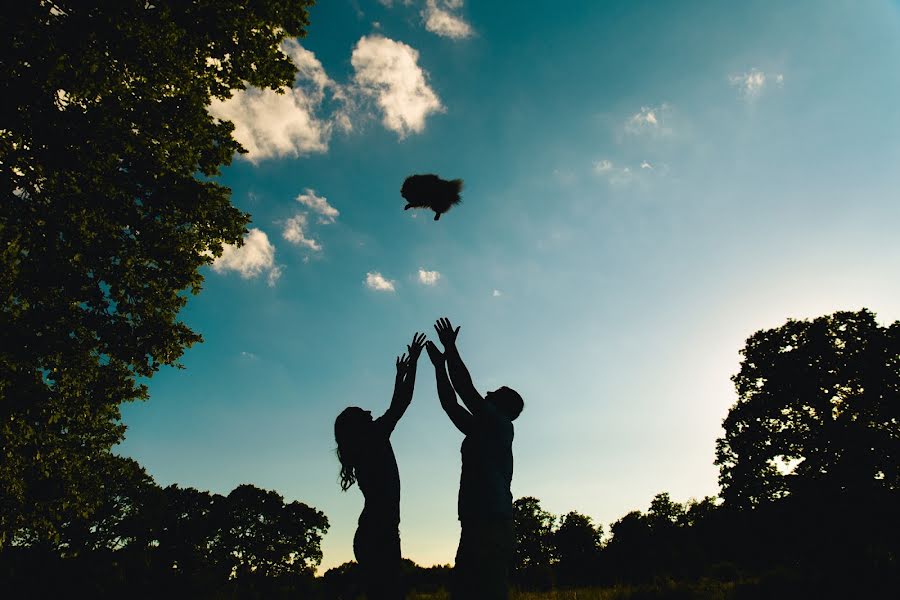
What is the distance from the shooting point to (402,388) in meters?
4.72

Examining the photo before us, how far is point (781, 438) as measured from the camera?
784 inches

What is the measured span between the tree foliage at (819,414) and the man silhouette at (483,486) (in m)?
22.0

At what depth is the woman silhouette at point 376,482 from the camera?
382 centimetres

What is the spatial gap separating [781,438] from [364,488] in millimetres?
23287

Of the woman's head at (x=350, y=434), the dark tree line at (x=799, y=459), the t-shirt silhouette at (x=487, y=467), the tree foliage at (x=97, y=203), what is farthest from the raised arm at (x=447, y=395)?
the dark tree line at (x=799, y=459)

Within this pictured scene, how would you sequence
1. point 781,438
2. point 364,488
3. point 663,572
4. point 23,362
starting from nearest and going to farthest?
point 364,488 → point 23,362 → point 663,572 → point 781,438

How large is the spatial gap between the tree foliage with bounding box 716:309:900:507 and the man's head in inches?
856

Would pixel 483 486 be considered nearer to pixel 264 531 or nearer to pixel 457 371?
pixel 457 371

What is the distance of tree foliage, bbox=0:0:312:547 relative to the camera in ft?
25.8

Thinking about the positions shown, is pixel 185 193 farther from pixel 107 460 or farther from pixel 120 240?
pixel 107 460

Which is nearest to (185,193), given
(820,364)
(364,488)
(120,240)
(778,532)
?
(120,240)

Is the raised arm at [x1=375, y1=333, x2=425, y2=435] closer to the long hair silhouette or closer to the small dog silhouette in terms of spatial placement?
the long hair silhouette

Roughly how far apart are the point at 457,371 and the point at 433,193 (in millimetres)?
3311

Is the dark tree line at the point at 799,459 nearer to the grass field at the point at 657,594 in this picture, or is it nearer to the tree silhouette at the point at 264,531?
the grass field at the point at 657,594
